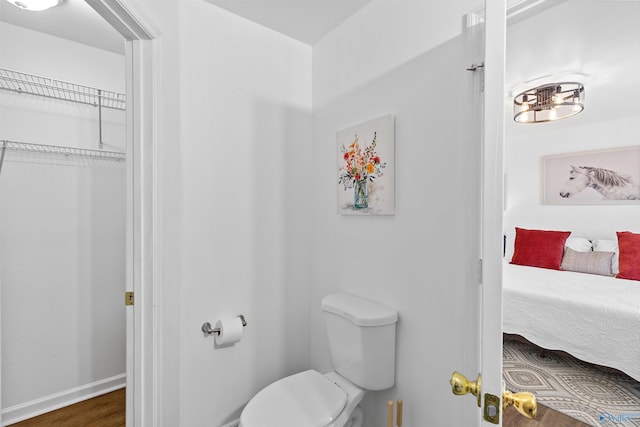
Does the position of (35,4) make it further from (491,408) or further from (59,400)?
(491,408)

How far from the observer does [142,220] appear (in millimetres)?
1349

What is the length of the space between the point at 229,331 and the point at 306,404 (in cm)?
52

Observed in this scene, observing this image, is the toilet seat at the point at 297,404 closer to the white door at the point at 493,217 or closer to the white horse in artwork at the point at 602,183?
the white door at the point at 493,217

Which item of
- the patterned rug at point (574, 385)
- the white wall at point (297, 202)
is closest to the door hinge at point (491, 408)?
the white wall at point (297, 202)

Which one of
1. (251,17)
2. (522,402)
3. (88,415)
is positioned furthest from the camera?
(88,415)

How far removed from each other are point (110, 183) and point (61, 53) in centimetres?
88

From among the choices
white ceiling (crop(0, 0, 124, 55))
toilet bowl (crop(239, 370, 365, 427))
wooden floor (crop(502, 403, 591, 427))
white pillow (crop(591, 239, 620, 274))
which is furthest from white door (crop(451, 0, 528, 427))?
white ceiling (crop(0, 0, 124, 55))

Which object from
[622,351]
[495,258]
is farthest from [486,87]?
[622,351]

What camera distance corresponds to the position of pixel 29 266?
6.31 ft

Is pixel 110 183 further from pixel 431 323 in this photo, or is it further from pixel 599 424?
pixel 599 424

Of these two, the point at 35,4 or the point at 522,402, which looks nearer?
the point at 522,402

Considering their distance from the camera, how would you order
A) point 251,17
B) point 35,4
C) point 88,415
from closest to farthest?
point 35,4
point 251,17
point 88,415

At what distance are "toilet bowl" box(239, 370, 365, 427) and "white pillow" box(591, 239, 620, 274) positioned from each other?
1.56 metres

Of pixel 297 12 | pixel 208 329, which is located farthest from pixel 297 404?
pixel 297 12
